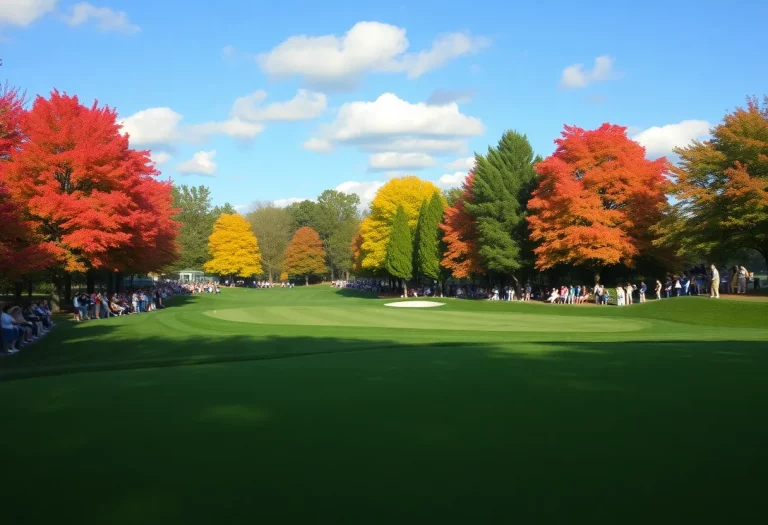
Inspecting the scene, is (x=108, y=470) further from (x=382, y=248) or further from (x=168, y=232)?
(x=382, y=248)

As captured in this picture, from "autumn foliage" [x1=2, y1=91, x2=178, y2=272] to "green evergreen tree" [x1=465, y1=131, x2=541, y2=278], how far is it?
2723cm

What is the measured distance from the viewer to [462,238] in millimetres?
59031

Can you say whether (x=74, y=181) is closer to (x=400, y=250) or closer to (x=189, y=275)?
(x=400, y=250)

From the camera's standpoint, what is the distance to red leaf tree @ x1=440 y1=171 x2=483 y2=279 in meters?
57.5

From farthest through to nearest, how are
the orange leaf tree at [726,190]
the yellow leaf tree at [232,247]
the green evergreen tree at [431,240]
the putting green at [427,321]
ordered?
the yellow leaf tree at [232,247]
the green evergreen tree at [431,240]
the orange leaf tree at [726,190]
the putting green at [427,321]

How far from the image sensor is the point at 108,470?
4.18 m

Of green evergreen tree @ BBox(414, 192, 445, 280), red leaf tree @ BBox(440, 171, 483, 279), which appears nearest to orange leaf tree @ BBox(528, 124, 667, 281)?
red leaf tree @ BBox(440, 171, 483, 279)

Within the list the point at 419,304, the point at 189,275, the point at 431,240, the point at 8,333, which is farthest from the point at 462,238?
the point at 189,275

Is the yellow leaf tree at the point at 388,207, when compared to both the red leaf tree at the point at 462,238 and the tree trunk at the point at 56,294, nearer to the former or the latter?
the red leaf tree at the point at 462,238

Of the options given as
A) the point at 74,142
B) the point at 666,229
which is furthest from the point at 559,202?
the point at 74,142

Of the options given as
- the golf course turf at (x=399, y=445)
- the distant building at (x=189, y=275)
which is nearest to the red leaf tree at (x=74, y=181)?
the golf course turf at (x=399, y=445)

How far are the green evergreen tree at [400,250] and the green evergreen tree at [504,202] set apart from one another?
15.4 meters

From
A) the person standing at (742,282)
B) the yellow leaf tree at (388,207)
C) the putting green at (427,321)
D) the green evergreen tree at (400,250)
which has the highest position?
the yellow leaf tree at (388,207)

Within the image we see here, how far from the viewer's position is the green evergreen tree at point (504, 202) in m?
51.9
